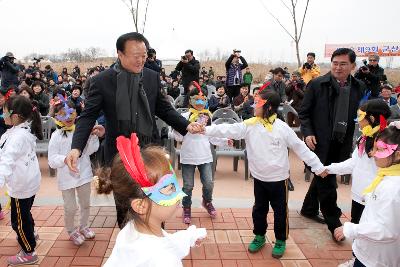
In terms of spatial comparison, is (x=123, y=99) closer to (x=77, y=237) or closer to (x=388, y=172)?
(x=77, y=237)

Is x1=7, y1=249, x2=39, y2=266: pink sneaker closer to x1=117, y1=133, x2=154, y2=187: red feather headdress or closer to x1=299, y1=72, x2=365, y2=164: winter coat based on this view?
x1=117, y1=133, x2=154, y2=187: red feather headdress

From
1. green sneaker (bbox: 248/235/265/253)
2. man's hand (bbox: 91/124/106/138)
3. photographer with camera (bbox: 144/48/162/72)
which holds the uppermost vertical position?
photographer with camera (bbox: 144/48/162/72)

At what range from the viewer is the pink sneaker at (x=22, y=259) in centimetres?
344

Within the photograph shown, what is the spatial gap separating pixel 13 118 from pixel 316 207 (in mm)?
3310

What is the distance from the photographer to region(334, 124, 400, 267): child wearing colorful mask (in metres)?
2.26

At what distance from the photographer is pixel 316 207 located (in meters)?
4.48

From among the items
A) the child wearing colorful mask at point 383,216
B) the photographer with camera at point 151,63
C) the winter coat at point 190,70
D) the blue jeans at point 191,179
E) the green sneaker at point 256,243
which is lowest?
the green sneaker at point 256,243

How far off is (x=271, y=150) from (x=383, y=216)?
1351 millimetres

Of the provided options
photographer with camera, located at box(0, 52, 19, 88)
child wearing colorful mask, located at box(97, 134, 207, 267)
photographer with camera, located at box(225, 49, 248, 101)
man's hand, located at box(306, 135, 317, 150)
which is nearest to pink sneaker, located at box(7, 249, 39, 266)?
child wearing colorful mask, located at box(97, 134, 207, 267)

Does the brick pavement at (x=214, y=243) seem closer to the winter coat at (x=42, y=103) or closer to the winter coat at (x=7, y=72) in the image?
the winter coat at (x=42, y=103)

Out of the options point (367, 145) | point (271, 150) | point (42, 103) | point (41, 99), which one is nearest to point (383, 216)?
point (367, 145)

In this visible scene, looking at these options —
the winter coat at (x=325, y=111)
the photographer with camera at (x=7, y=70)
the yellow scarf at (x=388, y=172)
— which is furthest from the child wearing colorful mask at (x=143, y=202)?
the photographer with camera at (x=7, y=70)

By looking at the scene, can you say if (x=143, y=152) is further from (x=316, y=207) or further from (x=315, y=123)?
(x=316, y=207)

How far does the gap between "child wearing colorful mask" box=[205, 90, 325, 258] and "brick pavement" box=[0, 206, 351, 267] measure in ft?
0.99
